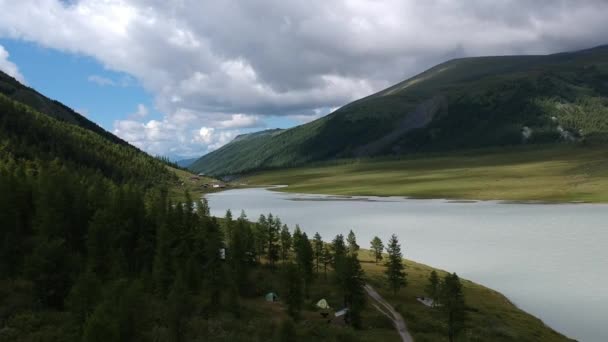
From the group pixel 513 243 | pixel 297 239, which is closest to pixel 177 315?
pixel 297 239

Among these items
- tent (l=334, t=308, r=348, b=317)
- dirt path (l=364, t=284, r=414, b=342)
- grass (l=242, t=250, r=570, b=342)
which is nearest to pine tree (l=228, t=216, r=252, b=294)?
grass (l=242, t=250, r=570, b=342)

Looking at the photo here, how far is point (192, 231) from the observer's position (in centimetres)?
7425

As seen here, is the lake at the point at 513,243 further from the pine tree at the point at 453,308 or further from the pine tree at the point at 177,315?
the pine tree at the point at 177,315

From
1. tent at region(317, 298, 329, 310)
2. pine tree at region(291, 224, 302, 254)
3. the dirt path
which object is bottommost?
the dirt path

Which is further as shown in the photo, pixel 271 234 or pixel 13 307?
pixel 271 234

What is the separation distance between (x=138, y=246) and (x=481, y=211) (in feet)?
404

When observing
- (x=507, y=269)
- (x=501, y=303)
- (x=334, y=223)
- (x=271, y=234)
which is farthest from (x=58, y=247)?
(x=334, y=223)

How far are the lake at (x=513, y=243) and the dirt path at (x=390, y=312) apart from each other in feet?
61.0

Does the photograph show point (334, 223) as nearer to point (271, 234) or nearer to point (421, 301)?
point (271, 234)

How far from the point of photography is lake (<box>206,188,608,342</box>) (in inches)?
2335

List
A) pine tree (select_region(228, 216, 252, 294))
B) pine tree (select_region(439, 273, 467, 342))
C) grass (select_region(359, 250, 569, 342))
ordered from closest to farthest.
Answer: pine tree (select_region(439, 273, 467, 342)) < grass (select_region(359, 250, 569, 342)) < pine tree (select_region(228, 216, 252, 294))

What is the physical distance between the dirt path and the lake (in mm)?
18583

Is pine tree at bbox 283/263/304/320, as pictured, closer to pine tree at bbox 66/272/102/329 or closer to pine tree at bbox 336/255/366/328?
pine tree at bbox 336/255/366/328

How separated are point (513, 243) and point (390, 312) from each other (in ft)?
171
